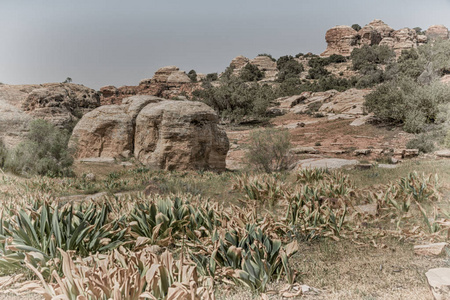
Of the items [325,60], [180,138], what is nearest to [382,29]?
[325,60]

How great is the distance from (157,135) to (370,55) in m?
19.7

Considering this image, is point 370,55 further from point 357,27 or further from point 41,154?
point 41,154

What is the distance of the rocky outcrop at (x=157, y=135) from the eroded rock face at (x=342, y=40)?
2151 cm

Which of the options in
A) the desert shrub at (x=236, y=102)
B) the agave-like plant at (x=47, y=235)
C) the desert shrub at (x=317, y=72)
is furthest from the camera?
the desert shrub at (x=317, y=72)

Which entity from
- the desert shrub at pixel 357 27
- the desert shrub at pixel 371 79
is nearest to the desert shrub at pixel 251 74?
the desert shrub at pixel 357 27

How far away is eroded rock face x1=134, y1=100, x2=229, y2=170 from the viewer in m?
10.0

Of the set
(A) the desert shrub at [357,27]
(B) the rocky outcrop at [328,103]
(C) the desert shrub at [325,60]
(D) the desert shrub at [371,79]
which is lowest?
(B) the rocky outcrop at [328,103]

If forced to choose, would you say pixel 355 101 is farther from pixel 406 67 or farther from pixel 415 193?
pixel 415 193

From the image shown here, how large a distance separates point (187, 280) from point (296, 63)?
126 feet

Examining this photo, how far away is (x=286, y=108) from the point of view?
994 inches

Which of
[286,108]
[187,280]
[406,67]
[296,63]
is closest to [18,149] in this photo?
[187,280]

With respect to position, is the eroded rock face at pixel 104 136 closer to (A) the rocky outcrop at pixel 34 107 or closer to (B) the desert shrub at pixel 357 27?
(A) the rocky outcrop at pixel 34 107

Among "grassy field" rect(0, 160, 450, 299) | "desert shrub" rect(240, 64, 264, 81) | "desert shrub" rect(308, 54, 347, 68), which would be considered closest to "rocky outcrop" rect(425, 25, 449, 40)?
"grassy field" rect(0, 160, 450, 299)

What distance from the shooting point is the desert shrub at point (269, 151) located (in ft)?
29.9
